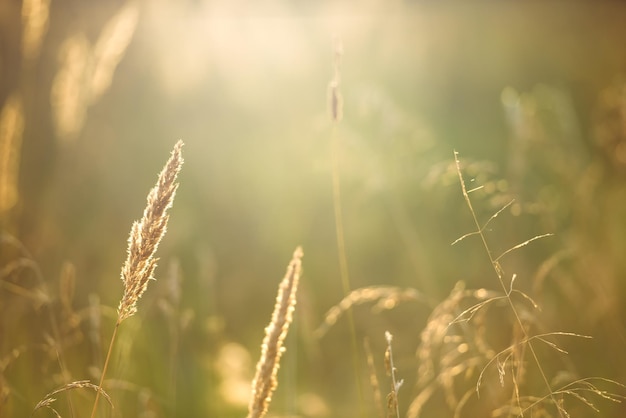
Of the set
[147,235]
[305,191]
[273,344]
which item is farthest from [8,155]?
[305,191]

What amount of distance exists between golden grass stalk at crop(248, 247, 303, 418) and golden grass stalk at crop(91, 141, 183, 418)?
0.21 metres

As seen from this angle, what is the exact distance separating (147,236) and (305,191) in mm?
2685

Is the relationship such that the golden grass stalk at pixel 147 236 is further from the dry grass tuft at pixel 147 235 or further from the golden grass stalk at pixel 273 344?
the golden grass stalk at pixel 273 344

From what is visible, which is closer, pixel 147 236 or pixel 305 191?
pixel 147 236

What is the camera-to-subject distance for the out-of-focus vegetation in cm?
214

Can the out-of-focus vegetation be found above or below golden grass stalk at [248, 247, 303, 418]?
above

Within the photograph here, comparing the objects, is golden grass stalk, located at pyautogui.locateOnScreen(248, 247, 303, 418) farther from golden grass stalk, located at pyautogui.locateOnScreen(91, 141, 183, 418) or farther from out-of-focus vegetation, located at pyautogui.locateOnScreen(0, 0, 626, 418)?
out-of-focus vegetation, located at pyautogui.locateOnScreen(0, 0, 626, 418)

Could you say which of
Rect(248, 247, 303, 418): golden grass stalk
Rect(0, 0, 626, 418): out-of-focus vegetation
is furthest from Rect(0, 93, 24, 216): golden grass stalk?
Rect(248, 247, 303, 418): golden grass stalk

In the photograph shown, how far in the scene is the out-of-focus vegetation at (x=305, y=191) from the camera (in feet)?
7.03

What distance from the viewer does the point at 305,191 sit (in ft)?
12.1

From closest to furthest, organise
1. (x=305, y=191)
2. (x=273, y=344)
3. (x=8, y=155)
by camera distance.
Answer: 1. (x=273, y=344)
2. (x=8, y=155)
3. (x=305, y=191)

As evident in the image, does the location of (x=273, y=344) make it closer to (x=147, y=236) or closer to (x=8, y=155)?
(x=147, y=236)

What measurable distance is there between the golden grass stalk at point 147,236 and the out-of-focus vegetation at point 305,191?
0.30 m

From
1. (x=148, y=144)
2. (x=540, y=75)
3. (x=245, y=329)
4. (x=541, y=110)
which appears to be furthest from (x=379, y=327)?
(x=540, y=75)
